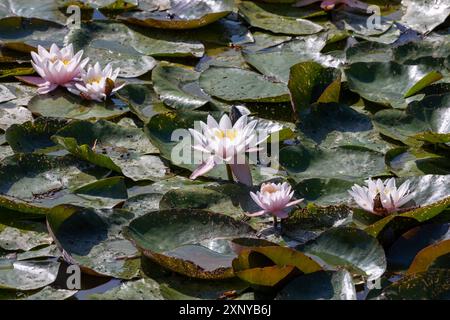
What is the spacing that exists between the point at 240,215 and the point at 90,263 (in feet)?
1.89

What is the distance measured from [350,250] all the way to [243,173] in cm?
59

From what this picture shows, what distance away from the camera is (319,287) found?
9.57 feet

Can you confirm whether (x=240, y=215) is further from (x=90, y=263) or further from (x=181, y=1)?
(x=181, y=1)

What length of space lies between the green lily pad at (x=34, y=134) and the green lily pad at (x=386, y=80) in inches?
52.4

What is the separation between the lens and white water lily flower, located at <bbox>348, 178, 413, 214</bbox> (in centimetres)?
328

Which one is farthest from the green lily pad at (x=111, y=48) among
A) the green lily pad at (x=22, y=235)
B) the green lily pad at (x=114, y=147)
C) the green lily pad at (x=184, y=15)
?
the green lily pad at (x=22, y=235)

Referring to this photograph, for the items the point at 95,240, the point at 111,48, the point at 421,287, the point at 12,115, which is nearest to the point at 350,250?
the point at 421,287

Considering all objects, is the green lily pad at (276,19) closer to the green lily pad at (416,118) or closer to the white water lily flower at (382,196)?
the green lily pad at (416,118)

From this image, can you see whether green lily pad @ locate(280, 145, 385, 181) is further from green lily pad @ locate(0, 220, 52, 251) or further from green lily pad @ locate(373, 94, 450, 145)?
green lily pad @ locate(0, 220, 52, 251)

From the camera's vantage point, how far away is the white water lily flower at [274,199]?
128 inches

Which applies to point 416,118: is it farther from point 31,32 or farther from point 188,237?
point 31,32

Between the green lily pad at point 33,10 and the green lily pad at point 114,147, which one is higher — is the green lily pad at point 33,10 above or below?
above

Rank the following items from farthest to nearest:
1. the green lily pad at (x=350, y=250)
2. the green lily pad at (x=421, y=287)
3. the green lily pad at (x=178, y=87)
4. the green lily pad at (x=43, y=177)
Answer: the green lily pad at (x=178, y=87) < the green lily pad at (x=43, y=177) < the green lily pad at (x=350, y=250) < the green lily pad at (x=421, y=287)
